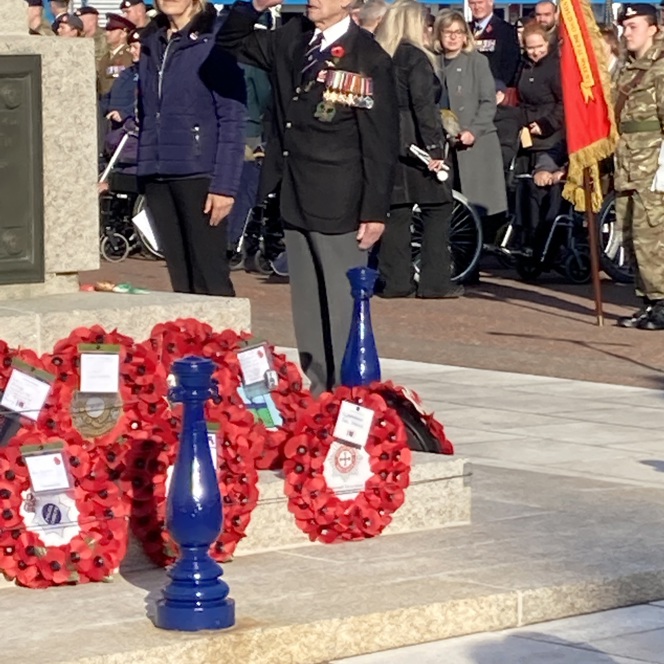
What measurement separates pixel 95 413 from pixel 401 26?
8.38 m

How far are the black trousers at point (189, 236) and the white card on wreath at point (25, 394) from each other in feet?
7.90

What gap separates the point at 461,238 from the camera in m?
16.8

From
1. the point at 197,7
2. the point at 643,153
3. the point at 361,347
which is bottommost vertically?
the point at 361,347

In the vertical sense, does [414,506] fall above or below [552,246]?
below

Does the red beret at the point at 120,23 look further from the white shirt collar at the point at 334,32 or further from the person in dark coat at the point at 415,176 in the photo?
the white shirt collar at the point at 334,32

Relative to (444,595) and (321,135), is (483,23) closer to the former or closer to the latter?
(321,135)

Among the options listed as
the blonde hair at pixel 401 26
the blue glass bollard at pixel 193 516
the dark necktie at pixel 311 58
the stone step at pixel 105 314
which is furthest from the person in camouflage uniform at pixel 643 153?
the blue glass bollard at pixel 193 516

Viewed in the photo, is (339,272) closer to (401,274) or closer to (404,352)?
(404,352)

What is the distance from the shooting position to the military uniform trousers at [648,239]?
542 inches

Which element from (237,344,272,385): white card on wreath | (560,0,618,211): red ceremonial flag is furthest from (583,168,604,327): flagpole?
(237,344,272,385): white card on wreath

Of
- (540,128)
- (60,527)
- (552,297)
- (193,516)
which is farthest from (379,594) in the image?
(540,128)

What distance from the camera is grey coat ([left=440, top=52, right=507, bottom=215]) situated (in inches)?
643

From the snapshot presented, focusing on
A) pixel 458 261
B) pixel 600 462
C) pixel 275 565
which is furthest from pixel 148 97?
pixel 458 261

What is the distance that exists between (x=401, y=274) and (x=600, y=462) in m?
7.14
